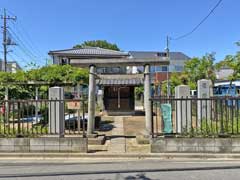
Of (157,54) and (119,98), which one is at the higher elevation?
(157,54)

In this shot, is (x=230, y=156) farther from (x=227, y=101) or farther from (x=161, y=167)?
(x=161, y=167)

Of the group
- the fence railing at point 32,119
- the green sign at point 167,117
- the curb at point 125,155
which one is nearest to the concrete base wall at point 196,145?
the curb at point 125,155

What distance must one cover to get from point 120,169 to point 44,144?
10.2 feet

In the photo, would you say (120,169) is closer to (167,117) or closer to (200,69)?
(167,117)

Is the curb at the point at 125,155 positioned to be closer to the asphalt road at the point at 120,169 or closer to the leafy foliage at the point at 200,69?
the asphalt road at the point at 120,169

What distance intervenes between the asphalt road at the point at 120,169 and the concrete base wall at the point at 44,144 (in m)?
0.77

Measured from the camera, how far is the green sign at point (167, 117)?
9.87 m

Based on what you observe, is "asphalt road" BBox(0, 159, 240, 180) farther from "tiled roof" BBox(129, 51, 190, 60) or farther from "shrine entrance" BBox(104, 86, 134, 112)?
"tiled roof" BBox(129, 51, 190, 60)

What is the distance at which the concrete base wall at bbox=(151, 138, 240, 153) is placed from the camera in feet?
28.6

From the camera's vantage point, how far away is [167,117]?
33.4ft

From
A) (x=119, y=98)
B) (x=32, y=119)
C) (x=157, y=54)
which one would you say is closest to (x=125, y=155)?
(x=32, y=119)

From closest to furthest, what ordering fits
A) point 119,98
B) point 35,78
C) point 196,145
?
point 196,145 → point 35,78 → point 119,98

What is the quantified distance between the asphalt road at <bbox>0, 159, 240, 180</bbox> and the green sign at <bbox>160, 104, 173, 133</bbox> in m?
1.84

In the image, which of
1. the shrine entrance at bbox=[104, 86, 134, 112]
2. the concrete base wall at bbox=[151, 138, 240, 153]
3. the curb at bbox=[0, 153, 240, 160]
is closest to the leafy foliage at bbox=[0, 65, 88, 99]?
the shrine entrance at bbox=[104, 86, 134, 112]
